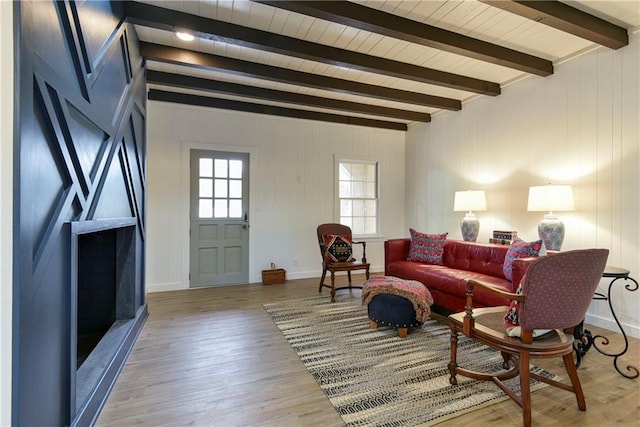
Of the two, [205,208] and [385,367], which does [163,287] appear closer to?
[205,208]

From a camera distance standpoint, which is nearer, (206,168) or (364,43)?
(364,43)

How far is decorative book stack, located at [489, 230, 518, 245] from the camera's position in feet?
11.7

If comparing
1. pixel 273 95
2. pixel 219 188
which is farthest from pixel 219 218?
pixel 273 95

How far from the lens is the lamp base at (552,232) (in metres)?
3.11

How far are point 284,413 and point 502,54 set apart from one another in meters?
3.65

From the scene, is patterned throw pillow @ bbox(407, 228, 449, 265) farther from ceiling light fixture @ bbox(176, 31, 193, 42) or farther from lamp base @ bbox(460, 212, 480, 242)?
ceiling light fixture @ bbox(176, 31, 193, 42)

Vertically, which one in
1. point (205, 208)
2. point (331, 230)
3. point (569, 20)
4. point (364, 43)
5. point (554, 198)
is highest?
point (364, 43)

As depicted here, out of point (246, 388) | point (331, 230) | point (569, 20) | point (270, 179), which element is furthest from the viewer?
point (270, 179)

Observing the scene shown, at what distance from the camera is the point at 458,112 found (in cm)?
470

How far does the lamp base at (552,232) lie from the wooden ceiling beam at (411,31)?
164 centimetres

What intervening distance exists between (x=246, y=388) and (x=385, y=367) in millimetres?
1001

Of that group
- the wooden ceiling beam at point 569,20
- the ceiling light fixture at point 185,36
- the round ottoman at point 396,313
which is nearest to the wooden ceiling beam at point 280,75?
the ceiling light fixture at point 185,36

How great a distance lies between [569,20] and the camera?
244 centimetres

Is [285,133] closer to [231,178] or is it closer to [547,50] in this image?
[231,178]
